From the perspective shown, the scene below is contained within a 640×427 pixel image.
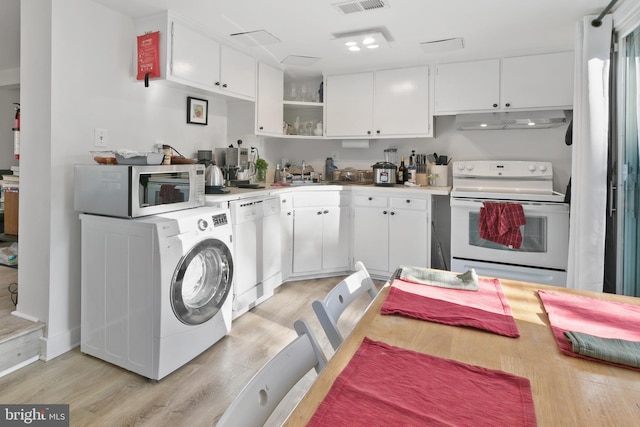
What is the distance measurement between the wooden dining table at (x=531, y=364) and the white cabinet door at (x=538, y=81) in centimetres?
264

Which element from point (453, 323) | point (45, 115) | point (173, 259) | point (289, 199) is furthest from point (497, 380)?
point (289, 199)

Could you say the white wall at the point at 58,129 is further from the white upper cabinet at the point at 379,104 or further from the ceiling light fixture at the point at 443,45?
the ceiling light fixture at the point at 443,45

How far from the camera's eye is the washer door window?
7.18ft

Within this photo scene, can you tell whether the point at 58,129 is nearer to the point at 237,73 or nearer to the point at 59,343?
the point at 59,343

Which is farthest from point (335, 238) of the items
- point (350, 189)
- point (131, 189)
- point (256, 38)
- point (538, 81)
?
point (538, 81)

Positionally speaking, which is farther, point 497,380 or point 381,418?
point 497,380

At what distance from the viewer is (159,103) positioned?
10.1ft

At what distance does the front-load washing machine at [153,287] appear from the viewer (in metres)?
2.09

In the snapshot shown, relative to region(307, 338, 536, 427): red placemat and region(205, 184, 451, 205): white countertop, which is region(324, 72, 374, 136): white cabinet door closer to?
region(205, 184, 451, 205): white countertop

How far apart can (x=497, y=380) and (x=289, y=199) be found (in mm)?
2971

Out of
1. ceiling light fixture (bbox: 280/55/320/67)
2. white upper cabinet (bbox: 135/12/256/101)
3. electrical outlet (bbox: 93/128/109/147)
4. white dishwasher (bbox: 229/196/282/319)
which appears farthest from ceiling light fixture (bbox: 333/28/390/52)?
electrical outlet (bbox: 93/128/109/147)

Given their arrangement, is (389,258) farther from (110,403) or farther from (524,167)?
(110,403)


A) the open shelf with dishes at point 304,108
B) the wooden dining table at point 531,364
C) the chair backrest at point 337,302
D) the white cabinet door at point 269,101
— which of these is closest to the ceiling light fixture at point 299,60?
the white cabinet door at point 269,101

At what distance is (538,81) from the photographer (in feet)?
11.1
